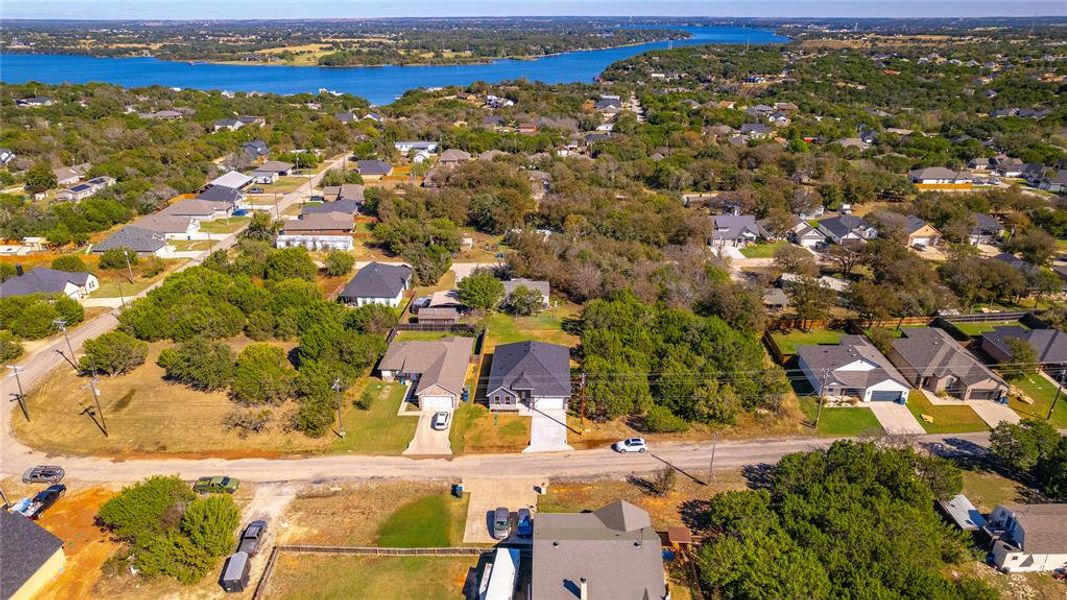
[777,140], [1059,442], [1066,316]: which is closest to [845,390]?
[1059,442]

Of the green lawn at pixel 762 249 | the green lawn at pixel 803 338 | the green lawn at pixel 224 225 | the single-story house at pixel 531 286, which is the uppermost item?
the single-story house at pixel 531 286

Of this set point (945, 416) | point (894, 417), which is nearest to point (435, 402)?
point (894, 417)

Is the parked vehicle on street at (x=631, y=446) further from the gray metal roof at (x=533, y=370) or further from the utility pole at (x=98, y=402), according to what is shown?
the utility pole at (x=98, y=402)

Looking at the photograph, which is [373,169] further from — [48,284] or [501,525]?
[501,525]

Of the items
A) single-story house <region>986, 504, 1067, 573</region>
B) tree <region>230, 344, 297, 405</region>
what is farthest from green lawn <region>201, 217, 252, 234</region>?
single-story house <region>986, 504, 1067, 573</region>

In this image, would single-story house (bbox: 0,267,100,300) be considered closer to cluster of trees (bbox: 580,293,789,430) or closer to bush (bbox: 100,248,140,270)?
bush (bbox: 100,248,140,270)

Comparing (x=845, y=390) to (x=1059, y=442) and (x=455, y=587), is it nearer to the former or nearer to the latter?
(x=1059, y=442)

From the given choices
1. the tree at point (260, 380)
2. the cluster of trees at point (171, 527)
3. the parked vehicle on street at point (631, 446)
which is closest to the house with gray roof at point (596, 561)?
the parked vehicle on street at point (631, 446)
